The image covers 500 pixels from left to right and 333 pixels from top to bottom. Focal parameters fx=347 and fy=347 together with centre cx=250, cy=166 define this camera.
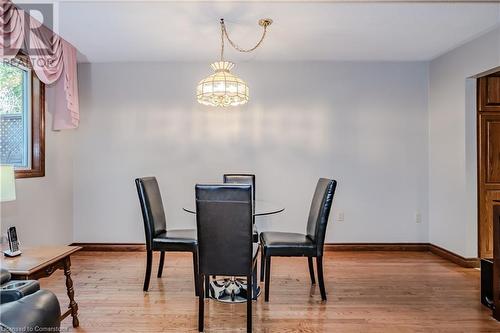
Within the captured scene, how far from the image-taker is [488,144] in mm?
3754

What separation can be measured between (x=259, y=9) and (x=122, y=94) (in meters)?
2.34

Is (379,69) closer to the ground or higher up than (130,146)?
higher up

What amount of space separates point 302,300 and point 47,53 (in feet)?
10.6

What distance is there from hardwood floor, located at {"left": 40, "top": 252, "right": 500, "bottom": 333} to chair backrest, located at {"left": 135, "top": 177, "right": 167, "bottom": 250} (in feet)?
1.62

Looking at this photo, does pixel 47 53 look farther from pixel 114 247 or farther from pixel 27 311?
pixel 27 311

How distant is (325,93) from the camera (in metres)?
4.49

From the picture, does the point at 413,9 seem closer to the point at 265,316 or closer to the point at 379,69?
the point at 379,69

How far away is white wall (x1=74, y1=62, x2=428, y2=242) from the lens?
4.47 m

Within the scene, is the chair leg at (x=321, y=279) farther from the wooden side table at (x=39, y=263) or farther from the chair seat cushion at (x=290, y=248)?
the wooden side table at (x=39, y=263)

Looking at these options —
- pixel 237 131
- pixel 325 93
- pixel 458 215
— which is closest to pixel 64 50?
pixel 237 131

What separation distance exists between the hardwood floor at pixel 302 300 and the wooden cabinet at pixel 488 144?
0.74m

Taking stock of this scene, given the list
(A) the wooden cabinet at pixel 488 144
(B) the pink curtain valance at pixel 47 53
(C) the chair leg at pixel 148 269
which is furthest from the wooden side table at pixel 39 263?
(A) the wooden cabinet at pixel 488 144

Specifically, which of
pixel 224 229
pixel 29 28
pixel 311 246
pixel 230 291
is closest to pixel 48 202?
pixel 29 28

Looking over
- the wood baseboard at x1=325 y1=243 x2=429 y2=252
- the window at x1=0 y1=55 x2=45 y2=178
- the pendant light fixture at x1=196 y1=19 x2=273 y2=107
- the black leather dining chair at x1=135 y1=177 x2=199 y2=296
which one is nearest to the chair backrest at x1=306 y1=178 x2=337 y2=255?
the black leather dining chair at x1=135 y1=177 x2=199 y2=296
